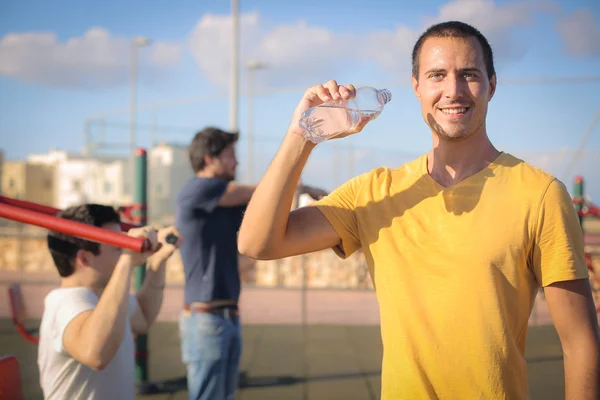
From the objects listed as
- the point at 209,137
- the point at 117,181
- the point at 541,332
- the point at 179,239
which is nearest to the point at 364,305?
the point at 541,332

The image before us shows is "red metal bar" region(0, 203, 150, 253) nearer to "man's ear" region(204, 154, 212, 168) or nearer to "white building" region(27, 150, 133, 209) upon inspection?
"man's ear" region(204, 154, 212, 168)

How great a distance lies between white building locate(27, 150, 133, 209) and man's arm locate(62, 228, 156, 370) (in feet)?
84.3

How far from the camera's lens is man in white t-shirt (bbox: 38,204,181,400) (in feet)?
7.41

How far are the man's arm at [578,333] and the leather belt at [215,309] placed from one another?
2.32 metres

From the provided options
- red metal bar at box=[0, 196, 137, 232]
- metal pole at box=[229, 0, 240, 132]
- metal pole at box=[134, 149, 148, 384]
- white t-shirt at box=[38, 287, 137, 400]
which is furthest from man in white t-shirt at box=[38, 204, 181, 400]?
metal pole at box=[229, 0, 240, 132]

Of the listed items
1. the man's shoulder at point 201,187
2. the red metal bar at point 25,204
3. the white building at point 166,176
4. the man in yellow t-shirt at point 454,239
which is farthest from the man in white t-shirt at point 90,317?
the white building at point 166,176

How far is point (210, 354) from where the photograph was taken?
3.53 m

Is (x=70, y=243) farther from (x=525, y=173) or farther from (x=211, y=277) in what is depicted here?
(x=525, y=173)

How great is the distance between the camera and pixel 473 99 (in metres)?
1.80

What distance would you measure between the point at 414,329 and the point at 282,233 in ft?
1.51

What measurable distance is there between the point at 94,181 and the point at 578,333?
1125 inches

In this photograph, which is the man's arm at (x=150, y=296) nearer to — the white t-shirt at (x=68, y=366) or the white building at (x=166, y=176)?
the white t-shirt at (x=68, y=366)

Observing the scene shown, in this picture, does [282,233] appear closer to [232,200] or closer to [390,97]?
[390,97]

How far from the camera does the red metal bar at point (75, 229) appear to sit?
190 cm
